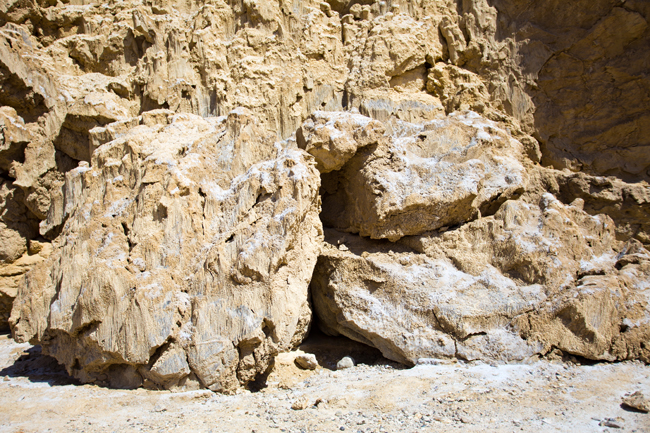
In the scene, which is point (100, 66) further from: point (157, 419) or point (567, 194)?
point (567, 194)

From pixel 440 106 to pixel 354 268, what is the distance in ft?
11.3

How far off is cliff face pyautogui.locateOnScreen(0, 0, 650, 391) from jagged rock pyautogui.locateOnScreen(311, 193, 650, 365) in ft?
0.08

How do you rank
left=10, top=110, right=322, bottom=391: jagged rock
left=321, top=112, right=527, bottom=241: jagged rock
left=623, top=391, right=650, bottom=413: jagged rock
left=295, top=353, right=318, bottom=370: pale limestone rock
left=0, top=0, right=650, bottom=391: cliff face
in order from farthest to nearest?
left=321, top=112, right=527, bottom=241: jagged rock
left=295, top=353, right=318, bottom=370: pale limestone rock
left=0, top=0, right=650, bottom=391: cliff face
left=10, top=110, right=322, bottom=391: jagged rock
left=623, top=391, right=650, bottom=413: jagged rock

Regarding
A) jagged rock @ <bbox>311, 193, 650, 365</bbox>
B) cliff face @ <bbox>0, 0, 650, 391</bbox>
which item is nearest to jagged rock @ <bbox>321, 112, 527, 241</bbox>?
cliff face @ <bbox>0, 0, 650, 391</bbox>

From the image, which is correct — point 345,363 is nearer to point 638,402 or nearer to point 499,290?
point 499,290

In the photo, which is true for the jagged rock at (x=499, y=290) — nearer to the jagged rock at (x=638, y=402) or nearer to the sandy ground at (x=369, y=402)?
the sandy ground at (x=369, y=402)

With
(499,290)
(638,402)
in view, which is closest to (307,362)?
(499,290)

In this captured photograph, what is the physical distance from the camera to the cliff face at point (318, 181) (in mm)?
4957

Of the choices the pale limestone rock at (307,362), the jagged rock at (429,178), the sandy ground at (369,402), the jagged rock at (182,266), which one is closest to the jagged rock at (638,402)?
the sandy ground at (369,402)

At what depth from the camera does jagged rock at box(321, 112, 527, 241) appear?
18.5ft

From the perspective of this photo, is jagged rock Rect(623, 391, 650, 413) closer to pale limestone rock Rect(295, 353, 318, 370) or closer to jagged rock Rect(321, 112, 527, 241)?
jagged rock Rect(321, 112, 527, 241)

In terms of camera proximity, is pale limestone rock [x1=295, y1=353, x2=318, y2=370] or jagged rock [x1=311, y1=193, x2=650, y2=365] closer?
jagged rock [x1=311, y1=193, x2=650, y2=365]

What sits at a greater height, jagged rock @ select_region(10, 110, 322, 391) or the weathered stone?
jagged rock @ select_region(10, 110, 322, 391)

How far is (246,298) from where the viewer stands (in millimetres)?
4922
